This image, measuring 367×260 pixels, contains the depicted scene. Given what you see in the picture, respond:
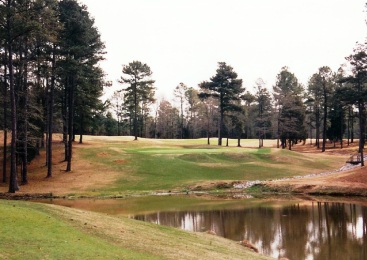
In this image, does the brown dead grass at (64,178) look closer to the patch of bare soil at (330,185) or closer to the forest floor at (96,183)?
the forest floor at (96,183)

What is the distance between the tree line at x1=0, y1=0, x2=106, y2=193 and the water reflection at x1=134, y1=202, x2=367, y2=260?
1598cm

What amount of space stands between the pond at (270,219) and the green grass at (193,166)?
7330mm

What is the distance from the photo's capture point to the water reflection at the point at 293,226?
53.8 ft

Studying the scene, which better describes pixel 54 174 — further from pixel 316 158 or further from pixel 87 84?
pixel 316 158

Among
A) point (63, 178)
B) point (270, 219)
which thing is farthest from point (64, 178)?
point (270, 219)

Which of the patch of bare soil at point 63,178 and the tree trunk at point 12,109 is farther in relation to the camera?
the patch of bare soil at point 63,178

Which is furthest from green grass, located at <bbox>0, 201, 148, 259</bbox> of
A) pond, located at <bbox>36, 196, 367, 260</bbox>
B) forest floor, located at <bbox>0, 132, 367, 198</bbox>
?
forest floor, located at <bbox>0, 132, 367, 198</bbox>

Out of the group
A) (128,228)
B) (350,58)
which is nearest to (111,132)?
(350,58)

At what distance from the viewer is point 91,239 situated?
1216cm

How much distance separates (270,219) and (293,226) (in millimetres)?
2176

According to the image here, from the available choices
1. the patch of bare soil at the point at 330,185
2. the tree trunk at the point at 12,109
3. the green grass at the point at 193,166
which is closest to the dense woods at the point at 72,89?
the tree trunk at the point at 12,109

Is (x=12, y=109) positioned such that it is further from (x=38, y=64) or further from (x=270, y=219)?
(x=270, y=219)

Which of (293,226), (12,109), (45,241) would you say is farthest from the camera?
(12,109)

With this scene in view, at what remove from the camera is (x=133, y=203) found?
29594mm
